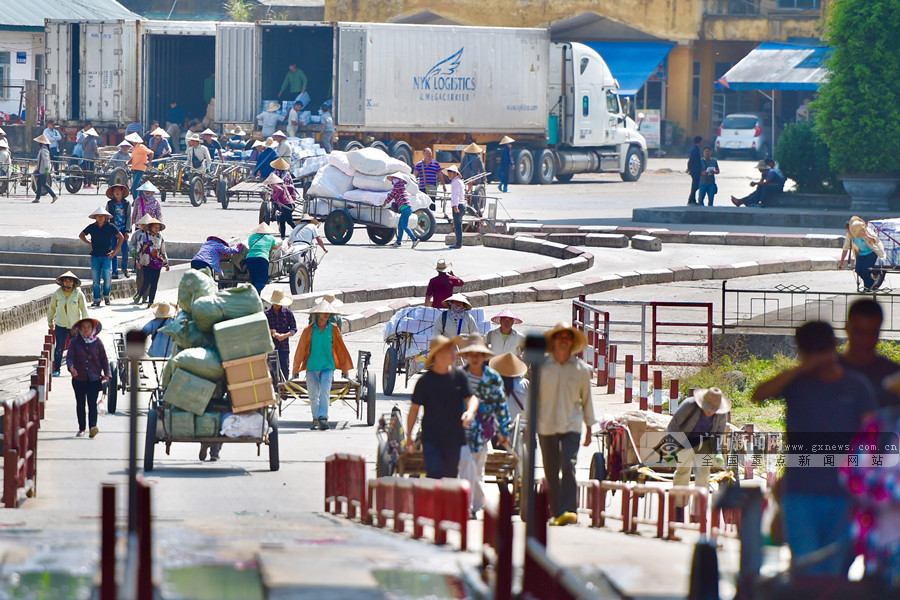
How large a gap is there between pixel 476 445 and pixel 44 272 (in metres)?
15.5

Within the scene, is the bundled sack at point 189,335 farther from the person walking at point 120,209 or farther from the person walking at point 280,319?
the person walking at point 120,209

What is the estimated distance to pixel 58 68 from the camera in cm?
3972

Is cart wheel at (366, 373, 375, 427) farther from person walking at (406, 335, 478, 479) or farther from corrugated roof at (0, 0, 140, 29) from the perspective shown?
corrugated roof at (0, 0, 140, 29)

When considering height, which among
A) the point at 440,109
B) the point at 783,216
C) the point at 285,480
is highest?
the point at 440,109

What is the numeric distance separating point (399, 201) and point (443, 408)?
57.4 feet

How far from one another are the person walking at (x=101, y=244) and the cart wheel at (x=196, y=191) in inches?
449

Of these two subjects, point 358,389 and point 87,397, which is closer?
point 87,397

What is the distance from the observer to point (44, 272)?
23859 mm

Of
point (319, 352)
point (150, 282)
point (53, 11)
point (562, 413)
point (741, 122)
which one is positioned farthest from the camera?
point (741, 122)

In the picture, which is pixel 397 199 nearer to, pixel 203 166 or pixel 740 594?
pixel 203 166

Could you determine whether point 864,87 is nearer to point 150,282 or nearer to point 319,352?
point 150,282

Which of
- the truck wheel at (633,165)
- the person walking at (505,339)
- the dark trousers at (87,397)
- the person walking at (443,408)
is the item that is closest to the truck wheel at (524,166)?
the truck wheel at (633,165)

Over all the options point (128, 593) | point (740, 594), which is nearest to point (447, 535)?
point (740, 594)

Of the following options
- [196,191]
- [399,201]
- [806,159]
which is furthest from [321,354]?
[806,159]
